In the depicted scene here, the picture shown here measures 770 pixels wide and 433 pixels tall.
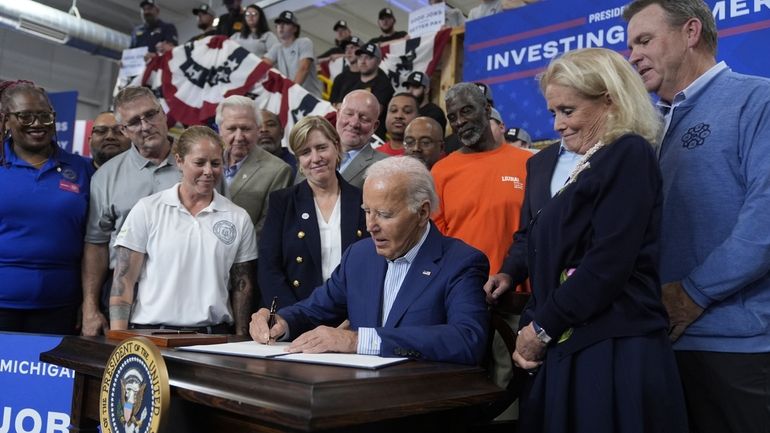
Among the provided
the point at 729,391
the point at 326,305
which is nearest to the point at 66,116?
the point at 326,305

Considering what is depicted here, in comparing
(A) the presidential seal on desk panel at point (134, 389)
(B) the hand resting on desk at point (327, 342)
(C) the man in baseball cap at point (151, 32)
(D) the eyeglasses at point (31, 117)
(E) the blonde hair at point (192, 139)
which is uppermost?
(C) the man in baseball cap at point (151, 32)

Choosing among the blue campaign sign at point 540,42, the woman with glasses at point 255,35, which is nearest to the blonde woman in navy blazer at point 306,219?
the blue campaign sign at point 540,42

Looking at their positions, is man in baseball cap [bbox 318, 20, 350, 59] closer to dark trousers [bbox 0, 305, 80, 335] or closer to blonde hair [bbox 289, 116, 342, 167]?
Answer: blonde hair [bbox 289, 116, 342, 167]

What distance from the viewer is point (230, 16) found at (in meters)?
7.06

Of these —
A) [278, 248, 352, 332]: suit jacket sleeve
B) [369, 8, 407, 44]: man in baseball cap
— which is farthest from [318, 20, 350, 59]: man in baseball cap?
[278, 248, 352, 332]: suit jacket sleeve

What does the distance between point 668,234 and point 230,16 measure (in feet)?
20.5

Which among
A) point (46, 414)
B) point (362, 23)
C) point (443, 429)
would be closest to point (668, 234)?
point (443, 429)

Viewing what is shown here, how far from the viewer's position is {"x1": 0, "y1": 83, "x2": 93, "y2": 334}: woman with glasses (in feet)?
8.63

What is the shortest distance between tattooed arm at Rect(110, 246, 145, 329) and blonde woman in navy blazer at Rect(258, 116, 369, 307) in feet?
1.41

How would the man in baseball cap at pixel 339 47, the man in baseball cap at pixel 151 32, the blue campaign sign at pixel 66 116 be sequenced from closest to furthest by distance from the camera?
1. the man in baseball cap at pixel 339 47
2. the man in baseball cap at pixel 151 32
3. the blue campaign sign at pixel 66 116

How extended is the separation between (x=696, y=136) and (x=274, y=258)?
144 cm

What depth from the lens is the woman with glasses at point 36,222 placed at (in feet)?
8.63

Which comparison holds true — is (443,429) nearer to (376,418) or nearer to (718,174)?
(376,418)

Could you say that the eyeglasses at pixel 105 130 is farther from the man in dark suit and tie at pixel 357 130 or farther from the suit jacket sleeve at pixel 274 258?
the suit jacket sleeve at pixel 274 258
